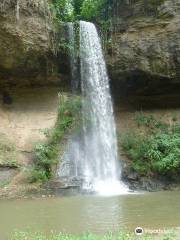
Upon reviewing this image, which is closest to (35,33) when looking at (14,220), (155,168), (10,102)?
(10,102)

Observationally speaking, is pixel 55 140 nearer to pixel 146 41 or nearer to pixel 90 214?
pixel 146 41

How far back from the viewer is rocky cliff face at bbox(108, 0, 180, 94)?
16188 mm

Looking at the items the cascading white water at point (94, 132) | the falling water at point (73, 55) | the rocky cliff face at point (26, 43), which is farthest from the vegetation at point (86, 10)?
the rocky cliff face at point (26, 43)

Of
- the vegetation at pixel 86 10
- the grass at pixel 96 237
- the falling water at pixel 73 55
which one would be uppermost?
the vegetation at pixel 86 10

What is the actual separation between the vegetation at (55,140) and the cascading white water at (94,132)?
0.32m

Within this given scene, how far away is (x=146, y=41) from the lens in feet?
53.8

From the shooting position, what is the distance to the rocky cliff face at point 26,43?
47.9 feet

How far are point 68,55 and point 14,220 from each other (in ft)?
29.0

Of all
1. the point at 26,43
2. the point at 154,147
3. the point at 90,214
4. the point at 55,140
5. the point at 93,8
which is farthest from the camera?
the point at 93,8

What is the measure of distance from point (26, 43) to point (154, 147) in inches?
206

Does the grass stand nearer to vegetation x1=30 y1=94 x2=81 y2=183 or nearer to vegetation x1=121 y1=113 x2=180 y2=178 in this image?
vegetation x1=30 y1=94 x2=81 y2=183

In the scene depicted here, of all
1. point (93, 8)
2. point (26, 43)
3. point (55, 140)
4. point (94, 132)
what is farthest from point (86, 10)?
point (55, 140)

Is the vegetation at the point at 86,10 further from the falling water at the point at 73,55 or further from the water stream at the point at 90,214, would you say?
the water stream at the point at 90,214

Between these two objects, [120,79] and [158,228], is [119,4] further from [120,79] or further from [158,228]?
[158,228]
